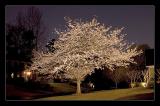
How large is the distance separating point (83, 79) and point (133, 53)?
8.83ft

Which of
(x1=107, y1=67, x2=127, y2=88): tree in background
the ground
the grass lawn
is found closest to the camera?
the grass lawn

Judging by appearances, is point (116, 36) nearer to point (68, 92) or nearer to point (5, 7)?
point (68, 92)

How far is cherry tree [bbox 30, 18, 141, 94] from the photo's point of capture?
69.2ft

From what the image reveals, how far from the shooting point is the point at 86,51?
2123 centimetres

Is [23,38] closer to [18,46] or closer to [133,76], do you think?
[18,46]

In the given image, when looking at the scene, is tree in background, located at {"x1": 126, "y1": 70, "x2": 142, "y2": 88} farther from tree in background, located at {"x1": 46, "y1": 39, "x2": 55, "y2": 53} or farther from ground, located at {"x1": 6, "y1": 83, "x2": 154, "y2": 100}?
tree in background, located at {"x1": 46, "y1": 39, "x2": 55, "y2": 53}

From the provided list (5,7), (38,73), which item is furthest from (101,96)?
(5,7)

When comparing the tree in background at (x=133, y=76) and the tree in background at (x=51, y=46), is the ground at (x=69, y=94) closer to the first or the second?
the tree in background at (x=133, y=76)

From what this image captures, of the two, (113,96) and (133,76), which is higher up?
(133,76)

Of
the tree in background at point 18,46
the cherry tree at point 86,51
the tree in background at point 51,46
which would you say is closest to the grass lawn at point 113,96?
the cherry tree at point 86,51

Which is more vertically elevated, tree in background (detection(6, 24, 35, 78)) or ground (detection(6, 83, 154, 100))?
tree in background (detection(6, 24, 35, 78))

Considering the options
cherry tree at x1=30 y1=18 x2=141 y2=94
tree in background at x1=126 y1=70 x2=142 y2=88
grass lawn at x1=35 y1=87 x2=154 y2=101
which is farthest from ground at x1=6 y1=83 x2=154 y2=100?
tree in background at x1=126 y1=70 x2=142 y2=88

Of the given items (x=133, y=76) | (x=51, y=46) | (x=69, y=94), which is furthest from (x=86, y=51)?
(x=133, y=76)
